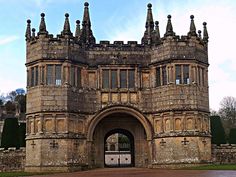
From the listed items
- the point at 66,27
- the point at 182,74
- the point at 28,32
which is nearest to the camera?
the point at 182,74

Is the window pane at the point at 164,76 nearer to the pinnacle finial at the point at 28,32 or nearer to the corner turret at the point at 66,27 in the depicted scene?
the corner turret at the point at 66,27

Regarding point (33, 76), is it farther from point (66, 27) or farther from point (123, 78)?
point (123, 78)

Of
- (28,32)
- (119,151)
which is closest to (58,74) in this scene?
(28,32)

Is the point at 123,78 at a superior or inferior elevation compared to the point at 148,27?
inferior

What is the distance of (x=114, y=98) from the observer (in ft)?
121

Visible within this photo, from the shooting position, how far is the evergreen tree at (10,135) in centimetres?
4216

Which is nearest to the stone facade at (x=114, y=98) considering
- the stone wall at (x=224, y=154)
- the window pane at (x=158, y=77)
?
the window pane at (x=158, y=77)

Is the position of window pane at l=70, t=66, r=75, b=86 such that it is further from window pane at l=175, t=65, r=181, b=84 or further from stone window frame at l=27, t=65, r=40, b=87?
window pane at l=175, t=65, r=181, b=84

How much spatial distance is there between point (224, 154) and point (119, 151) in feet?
104

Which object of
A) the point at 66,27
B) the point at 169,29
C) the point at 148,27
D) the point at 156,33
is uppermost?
the point at 148,27

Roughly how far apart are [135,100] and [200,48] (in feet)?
22.3

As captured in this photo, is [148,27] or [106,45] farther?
[148,27]

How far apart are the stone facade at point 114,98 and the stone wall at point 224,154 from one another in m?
2.21

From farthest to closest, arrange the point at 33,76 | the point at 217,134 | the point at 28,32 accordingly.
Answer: the point at 217,134 → the point at 28,32 → the point at 33,76
